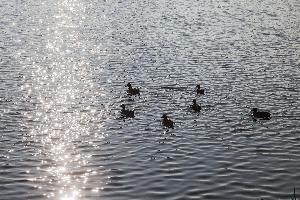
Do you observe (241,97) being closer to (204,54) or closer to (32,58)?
(204,54)

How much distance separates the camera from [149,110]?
A: 132 feet

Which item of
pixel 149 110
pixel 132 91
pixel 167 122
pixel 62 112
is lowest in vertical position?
pixel 167 122

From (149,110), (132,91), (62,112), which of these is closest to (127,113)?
(149,110)

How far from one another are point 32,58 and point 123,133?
26393 millimetres

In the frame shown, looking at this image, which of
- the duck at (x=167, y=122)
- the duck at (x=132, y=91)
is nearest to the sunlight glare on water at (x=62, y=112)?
the duck at (x=132, y=91)

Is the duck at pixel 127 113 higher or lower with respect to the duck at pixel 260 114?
higher

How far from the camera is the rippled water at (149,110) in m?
28.1

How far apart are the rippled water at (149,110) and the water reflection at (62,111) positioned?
0.11 metres

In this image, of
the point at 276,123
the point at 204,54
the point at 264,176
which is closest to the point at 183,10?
the point at 204,54

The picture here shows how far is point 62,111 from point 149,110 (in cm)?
762

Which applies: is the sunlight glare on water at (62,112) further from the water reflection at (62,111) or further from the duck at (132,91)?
the duck at (132,91)

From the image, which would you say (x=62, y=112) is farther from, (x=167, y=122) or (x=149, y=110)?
Answer: (x=167, y=122)

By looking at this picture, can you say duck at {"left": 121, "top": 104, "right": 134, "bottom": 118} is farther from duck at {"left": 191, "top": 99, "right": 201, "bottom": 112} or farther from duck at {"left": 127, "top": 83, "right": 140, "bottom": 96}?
duck at {"left": 191, "top": 99, "right": 201, "bottom": 112}

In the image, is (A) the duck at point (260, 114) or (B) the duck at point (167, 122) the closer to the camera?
(B) the duck at point (167, 122)
